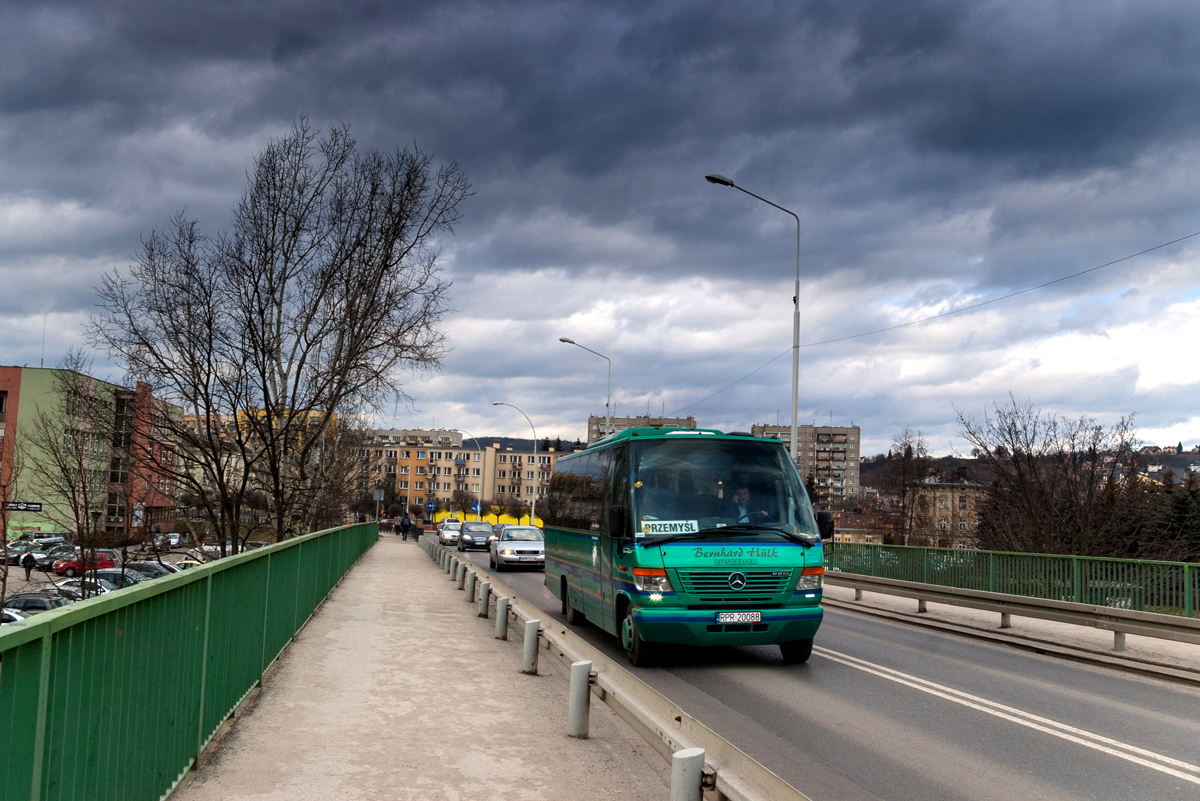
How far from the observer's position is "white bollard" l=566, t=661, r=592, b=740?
22.5ft

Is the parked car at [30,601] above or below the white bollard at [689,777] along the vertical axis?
below

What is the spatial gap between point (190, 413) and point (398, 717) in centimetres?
1313

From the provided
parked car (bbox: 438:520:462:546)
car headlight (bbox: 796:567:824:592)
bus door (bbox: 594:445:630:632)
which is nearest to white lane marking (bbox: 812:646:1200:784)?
car headlight (bbox: 796:567:824:592)

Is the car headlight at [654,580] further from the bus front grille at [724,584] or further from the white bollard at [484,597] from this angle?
the white bollard at [484,597]

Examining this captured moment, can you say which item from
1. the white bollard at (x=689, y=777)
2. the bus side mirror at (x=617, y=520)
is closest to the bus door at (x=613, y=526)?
the bus side mirror at (x=617, y=520)

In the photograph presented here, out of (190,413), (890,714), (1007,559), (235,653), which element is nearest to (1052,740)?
(890,714)

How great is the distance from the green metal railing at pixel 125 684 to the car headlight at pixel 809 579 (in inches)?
227

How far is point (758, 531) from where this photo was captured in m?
10.3

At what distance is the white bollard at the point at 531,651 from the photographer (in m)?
9.74

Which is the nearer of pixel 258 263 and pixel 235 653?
pixel 235 653

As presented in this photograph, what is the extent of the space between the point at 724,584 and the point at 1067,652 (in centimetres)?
567

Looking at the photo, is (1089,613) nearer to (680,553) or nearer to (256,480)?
(680,553)

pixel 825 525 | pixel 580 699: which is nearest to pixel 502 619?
pixel 825 525

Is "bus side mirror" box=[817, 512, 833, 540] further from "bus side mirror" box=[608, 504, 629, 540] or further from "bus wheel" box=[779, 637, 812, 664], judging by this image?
"bus side mirror" box=[608, 504, 629, 540]
